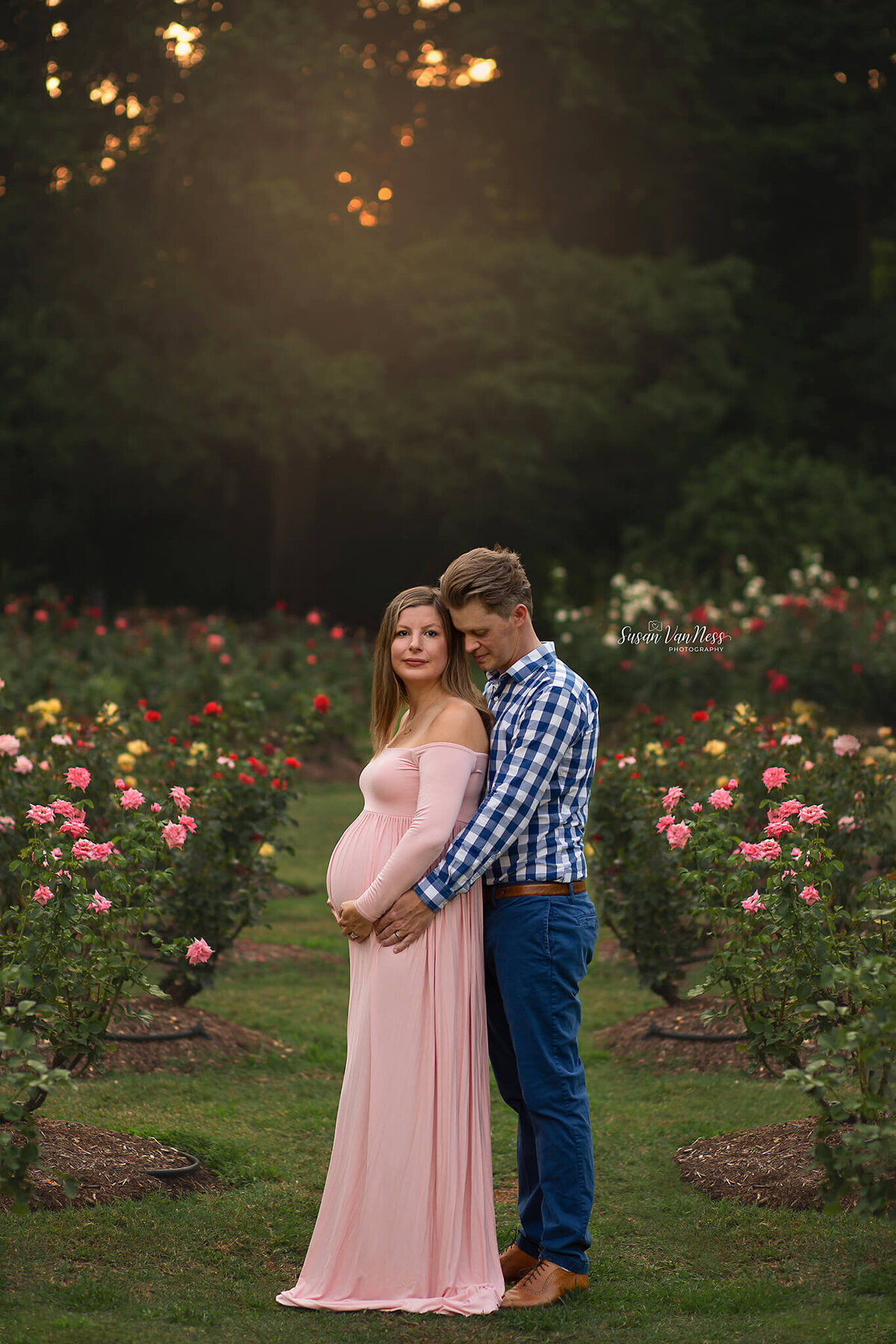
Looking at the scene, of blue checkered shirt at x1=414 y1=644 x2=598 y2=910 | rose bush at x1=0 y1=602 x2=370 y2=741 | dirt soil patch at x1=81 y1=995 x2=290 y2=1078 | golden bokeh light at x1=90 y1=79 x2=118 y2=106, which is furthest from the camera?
golden bokeh light at x1=90 y1=79 x2=118 y2=106

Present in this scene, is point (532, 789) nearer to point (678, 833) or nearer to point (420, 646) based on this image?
point (420, 646)

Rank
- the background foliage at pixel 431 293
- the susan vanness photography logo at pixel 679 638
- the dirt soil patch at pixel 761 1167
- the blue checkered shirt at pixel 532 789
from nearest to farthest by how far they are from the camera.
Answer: the blue checkered shirt at pixel 532 789 → the dirt soil patch at pixel 761 1167 → the susan vanness photography logo at pixel 679 638 → the background foliage at pixel 431 293

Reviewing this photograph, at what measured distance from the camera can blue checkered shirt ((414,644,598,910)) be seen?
325cm

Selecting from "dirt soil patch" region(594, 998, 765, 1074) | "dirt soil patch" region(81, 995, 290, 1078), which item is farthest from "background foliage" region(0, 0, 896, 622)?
"dirt soil patch" region(81, 995, 290, 1078)

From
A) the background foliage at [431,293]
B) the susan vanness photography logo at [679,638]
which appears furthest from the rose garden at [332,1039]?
the background foliage at [431,293]

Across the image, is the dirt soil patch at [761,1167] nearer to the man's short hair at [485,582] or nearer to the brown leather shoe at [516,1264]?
the brown leather shoe at [516,1264]

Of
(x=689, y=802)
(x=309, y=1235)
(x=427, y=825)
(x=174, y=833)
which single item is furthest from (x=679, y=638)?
(x=427, y=825)

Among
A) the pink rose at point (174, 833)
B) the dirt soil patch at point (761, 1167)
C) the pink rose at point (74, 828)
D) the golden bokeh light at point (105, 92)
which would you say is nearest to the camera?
the pink rose at point (74, 828)

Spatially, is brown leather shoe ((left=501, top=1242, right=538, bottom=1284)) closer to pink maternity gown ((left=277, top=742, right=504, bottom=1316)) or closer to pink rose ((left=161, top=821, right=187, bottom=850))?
pink maternity gown ((left=277, top=742, right=504, bottom=1316))

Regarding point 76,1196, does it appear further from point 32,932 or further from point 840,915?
point 840,915

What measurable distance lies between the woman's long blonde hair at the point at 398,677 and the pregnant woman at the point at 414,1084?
89 mm

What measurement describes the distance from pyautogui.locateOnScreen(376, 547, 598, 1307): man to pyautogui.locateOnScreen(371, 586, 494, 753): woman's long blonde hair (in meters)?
0.07

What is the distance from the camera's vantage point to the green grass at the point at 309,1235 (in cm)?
328

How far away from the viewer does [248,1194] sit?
4.13m
